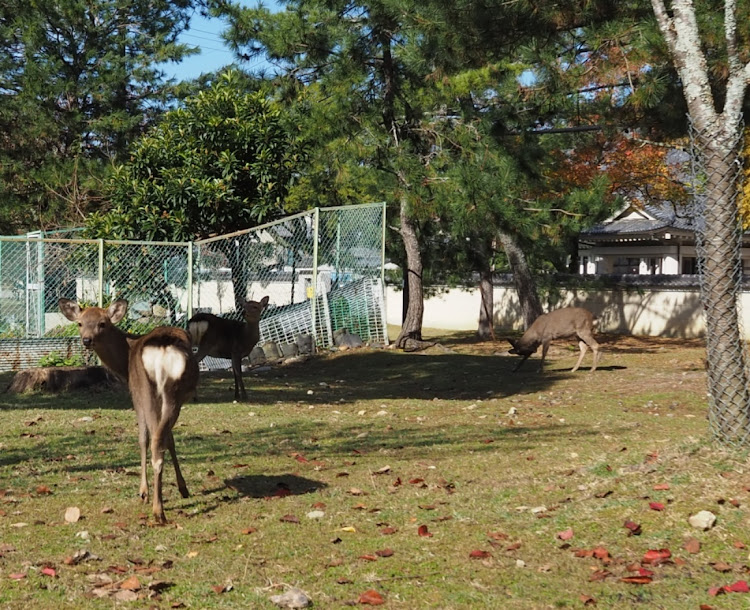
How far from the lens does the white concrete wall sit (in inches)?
1075

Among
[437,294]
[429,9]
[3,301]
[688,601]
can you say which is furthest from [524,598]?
[437,294]

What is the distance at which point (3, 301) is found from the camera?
15.1 metres

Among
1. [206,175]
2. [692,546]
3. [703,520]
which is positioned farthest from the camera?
[206,175]

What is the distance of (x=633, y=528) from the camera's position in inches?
217

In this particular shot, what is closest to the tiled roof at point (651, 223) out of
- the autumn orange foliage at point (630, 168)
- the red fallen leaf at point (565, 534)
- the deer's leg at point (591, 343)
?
the autumn orange foliage at point (630, 168)

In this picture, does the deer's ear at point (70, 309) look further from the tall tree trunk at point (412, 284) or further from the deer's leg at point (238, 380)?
the tall tree trunk at point (412, 284)

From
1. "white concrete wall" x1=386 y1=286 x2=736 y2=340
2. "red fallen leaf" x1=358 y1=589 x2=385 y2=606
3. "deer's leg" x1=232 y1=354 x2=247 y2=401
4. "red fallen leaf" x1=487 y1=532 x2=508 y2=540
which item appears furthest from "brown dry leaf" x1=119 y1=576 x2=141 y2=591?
"white concrete wall" x1=386 y1=286 x2=736 y2=340

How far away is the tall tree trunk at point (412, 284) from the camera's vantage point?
811 inches

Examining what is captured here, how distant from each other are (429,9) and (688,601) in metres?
7.71

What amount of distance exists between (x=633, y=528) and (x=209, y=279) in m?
11.9

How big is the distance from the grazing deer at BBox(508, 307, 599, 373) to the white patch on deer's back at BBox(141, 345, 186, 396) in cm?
1060

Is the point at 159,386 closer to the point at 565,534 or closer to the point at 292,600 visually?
the point at 292,600

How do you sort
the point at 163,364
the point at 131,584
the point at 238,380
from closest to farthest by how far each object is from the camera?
1. the point at 131,584
2. the point at 163,364
3. the point at 238,380

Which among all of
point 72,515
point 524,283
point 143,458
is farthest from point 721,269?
point 524,283
